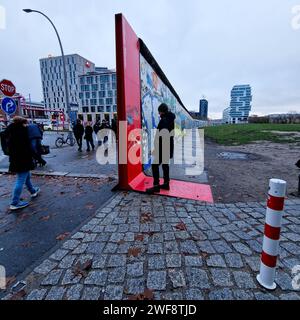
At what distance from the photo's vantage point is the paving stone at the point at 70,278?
A: 7.16ft

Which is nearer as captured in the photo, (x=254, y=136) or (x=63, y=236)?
(x=63, y=236)

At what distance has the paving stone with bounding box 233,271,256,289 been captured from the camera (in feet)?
6.87

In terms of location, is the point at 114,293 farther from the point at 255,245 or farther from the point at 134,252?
the point at 255,245

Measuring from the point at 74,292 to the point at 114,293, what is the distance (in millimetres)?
420

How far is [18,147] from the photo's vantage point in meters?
4.04

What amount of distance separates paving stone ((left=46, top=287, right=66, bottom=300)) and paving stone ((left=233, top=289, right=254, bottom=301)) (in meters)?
1.78

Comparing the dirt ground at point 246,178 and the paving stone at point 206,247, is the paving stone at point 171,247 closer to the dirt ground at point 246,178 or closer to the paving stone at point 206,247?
the paving stone at point 206,247

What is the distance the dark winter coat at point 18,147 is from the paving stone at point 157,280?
3485 millimetres

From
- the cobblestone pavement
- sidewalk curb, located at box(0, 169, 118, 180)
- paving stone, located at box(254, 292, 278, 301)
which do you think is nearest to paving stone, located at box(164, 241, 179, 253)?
the cobblestone pavement

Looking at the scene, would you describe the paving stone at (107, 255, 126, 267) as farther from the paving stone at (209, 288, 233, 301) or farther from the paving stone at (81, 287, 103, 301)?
the paving stone at (209, 288, 233, 301)

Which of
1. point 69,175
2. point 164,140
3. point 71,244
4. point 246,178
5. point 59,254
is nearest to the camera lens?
point 59,254

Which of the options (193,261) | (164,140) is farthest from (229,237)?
(164,140)
